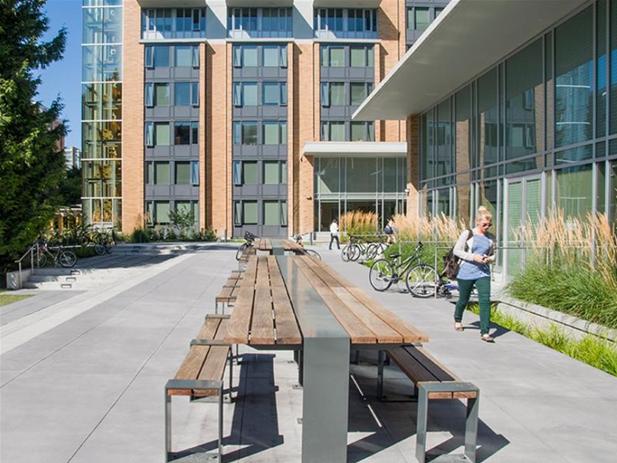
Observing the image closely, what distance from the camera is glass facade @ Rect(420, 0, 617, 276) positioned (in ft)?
36.8

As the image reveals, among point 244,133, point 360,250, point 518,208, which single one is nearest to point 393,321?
point 518,208

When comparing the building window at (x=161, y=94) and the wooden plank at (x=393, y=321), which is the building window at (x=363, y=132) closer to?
the building window at (x=161, y=94)

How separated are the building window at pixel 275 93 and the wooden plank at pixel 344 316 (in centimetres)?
4295

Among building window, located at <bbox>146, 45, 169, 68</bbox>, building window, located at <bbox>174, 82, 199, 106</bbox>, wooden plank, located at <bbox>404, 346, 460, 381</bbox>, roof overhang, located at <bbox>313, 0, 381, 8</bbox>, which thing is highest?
roof overhang, located at <bbox>313, 0, 381, 8</bbox>

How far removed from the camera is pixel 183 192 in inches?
1900

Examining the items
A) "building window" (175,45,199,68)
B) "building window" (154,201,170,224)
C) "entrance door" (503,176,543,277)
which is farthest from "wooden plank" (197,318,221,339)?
"building window" (175,45,199,68)

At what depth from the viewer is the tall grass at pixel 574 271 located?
26.7 ft

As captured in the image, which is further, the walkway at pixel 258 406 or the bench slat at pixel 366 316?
the walkway at pixel 258 406

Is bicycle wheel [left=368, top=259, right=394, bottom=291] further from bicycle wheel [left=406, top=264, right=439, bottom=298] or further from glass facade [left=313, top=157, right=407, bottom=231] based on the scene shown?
glass facade [left=313, top=157, right=407, bottom=231]

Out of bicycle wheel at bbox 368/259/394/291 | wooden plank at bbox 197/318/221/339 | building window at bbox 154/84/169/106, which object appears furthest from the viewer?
building window at bbox 154/84/169/106

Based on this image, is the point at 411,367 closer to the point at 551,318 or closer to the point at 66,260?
the point at 551,318

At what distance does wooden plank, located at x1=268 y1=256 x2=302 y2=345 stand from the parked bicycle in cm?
1575

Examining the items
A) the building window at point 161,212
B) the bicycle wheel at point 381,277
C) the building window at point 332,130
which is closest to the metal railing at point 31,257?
the bicycle wheel at point 381,277

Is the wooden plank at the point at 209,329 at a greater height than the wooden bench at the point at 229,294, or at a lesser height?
lesser
